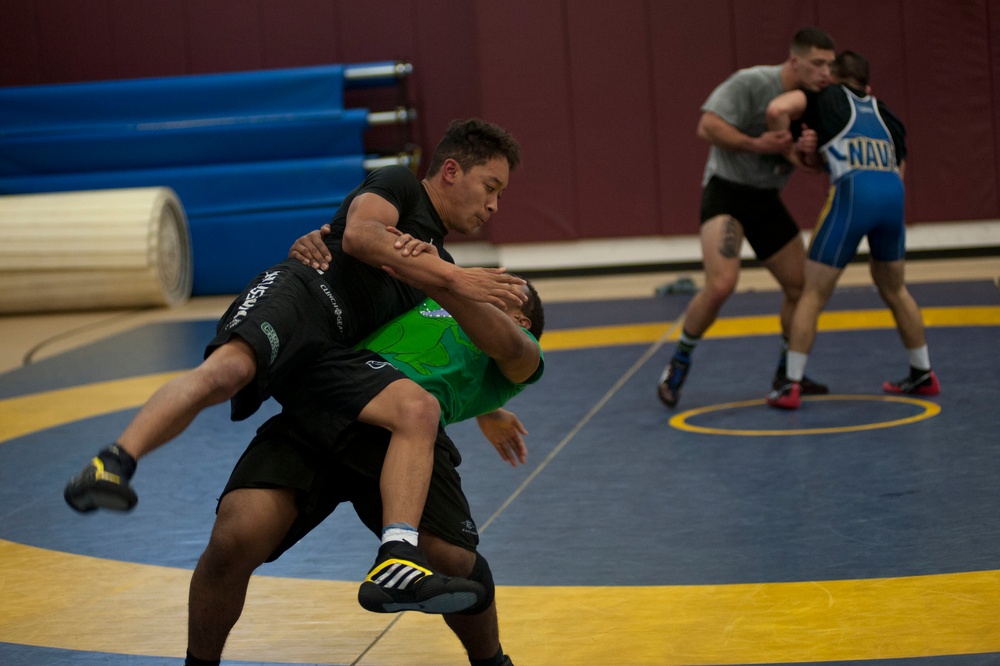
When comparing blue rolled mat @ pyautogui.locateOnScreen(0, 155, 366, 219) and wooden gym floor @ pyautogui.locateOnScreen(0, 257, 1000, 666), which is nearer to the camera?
wooden gym floor @ pyautogui.locateOnScreen(0, 257, 1000, 666)

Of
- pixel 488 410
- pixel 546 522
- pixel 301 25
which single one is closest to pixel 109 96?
pixel 301 25

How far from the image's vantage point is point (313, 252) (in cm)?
327

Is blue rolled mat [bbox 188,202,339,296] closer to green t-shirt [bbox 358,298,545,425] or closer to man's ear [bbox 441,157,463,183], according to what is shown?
man's ear [bbox 441,157,463,183]

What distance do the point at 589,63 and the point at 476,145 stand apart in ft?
26.4

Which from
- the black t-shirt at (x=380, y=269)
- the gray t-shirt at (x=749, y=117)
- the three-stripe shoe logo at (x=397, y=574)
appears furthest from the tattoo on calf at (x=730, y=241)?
the three-stripe shoe logo at (x=397, y=574)

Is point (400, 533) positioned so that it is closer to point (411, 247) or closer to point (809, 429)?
point (411, 247)

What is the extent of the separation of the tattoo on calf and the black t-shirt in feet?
9.64

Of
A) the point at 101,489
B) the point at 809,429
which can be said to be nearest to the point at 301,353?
the point at 101,489

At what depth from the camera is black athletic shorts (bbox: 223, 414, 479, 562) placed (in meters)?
2.98

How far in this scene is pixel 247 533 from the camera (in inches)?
113

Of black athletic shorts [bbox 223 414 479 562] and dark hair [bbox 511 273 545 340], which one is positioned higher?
dark hair [bbox 511 273 545 340]

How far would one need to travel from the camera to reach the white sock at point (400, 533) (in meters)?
2.79

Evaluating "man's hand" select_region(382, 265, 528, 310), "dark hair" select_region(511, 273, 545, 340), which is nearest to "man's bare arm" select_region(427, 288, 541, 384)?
"man's hand" select_region(382, 265, 528, 310)

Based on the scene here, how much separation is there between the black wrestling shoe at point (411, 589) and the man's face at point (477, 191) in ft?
3.22
